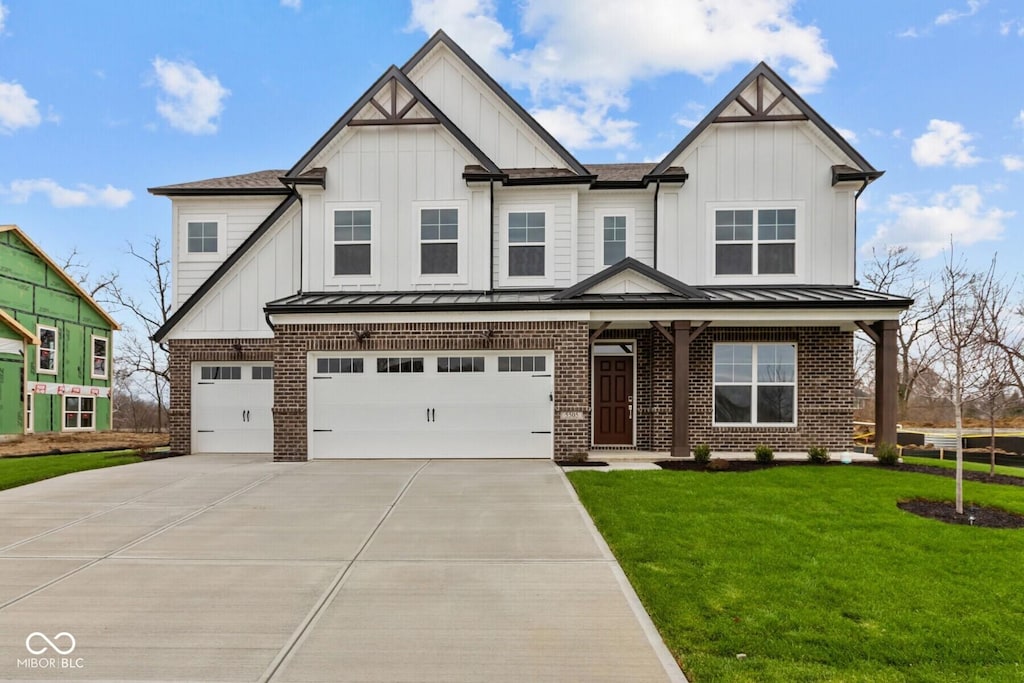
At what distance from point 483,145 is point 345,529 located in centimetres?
1034

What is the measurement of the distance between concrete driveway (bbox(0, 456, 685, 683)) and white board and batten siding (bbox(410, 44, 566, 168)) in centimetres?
874

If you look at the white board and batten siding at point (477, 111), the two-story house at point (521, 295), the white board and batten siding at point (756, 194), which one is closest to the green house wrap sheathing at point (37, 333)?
the two-story house at point (521, 295)

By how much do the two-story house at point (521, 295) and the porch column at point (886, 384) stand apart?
85 millimetres

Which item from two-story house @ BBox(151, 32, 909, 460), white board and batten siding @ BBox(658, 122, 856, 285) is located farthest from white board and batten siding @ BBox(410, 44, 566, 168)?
white board and batten siding @ BBox(658, 122, 856, 285)

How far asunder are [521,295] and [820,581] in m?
8.97

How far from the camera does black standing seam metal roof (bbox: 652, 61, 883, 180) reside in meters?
13.6

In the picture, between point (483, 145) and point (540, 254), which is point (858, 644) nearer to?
point (540, 254)

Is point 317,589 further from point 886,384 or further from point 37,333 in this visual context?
point 37,333

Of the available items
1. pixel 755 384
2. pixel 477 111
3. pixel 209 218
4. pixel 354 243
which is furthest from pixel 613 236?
pixel 209 218

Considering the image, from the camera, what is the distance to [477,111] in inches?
567

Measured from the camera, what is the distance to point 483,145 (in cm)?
1433

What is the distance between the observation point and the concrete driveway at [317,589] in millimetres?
3934

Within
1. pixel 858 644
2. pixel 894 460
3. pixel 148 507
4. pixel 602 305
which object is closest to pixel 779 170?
pixel 602 305

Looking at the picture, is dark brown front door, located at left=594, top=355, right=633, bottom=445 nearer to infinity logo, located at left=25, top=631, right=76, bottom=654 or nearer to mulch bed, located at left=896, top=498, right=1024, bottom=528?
mulch bed, located at left=896, top=498, right=1024, bottom=528
